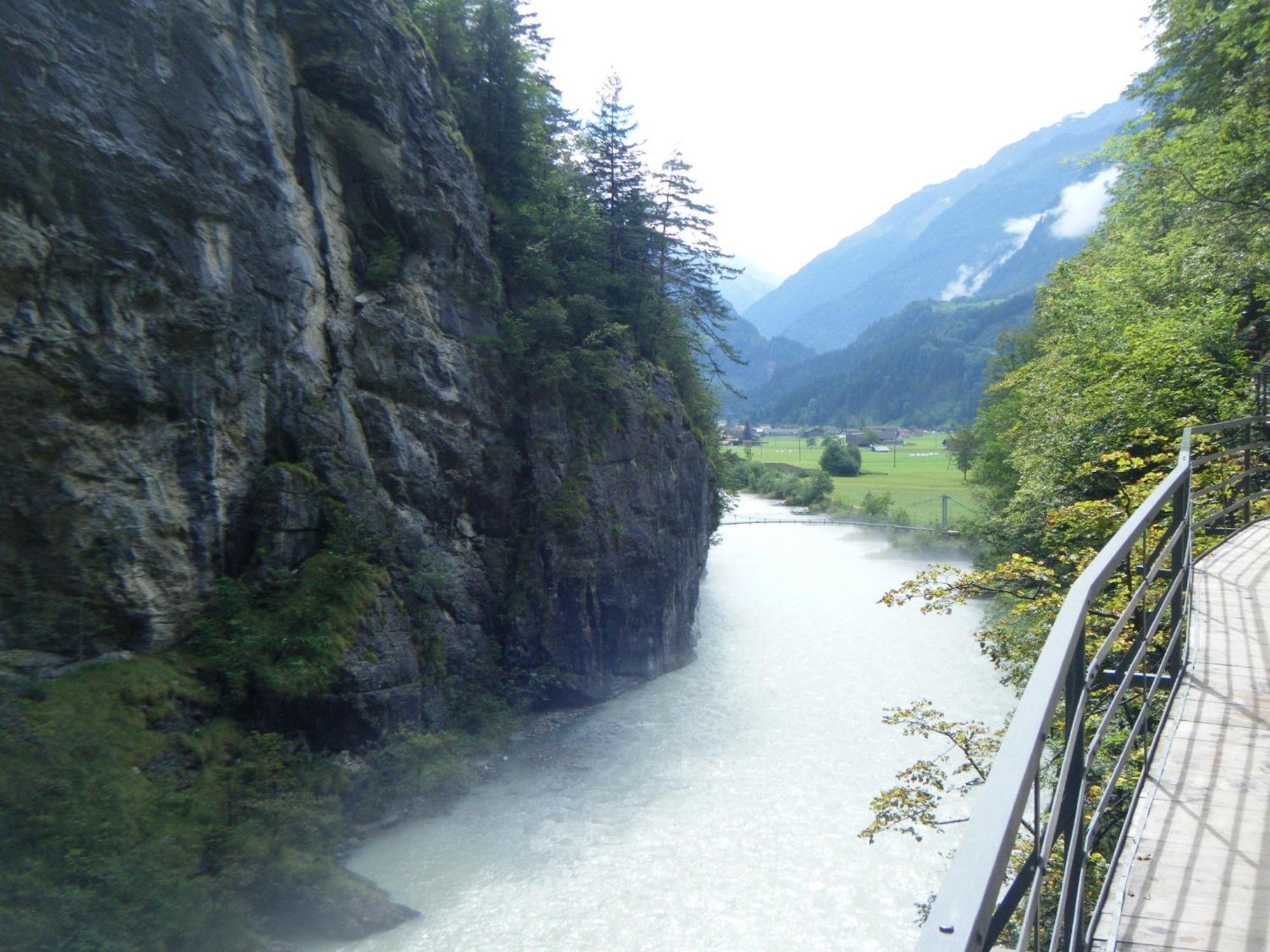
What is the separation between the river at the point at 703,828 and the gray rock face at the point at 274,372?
274 cm

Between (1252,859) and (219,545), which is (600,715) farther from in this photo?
(1252,859)

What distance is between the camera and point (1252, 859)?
8.91 ft

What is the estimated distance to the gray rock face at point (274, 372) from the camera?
12758 mm

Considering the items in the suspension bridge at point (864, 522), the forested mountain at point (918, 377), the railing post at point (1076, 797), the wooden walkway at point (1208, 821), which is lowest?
the suspension bridge at point (864, 522)

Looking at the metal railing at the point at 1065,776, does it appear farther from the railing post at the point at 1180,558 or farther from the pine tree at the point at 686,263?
the pine tree at the point at 686,263

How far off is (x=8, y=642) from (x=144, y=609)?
1.99 metres

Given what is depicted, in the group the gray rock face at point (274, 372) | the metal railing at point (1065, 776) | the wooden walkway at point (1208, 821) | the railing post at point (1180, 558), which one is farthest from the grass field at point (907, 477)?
the metal railing at point (1065, 776)

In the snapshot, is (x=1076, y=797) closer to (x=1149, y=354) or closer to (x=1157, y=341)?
(x=1149, y=354)

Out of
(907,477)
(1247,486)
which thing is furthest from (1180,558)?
(907,477)

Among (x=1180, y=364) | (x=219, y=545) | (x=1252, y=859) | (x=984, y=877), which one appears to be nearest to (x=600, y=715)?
(x=219, y=545)

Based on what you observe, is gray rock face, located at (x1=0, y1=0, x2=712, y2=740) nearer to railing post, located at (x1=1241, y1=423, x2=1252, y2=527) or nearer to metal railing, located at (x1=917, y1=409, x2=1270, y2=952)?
metal railing, located at (x1=917, y1=409, x2=1270, y2=952)

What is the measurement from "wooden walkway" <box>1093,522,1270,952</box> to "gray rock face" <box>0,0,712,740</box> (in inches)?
578

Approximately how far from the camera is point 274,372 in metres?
16.3

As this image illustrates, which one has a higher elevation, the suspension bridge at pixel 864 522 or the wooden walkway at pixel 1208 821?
the wooden walkway at pixel 1208 821
